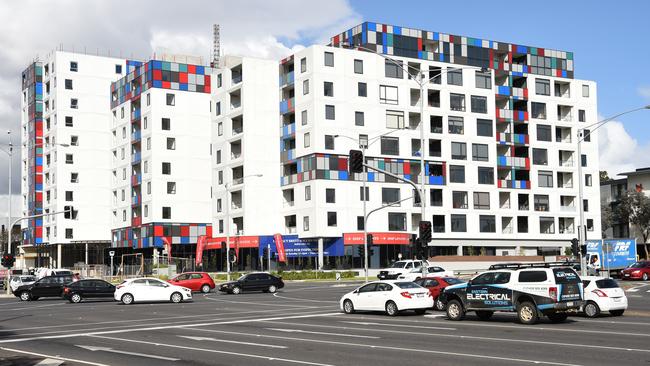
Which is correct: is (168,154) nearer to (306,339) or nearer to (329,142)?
(329,142)

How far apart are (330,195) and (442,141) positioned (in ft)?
50.9

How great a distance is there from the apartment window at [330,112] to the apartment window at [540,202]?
93.2 ft

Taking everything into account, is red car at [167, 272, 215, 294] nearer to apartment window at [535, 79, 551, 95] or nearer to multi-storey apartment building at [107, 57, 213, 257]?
multi-storey apartment building at [107, 57, 213, 257]

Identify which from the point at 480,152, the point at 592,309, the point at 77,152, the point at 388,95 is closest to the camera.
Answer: the point at 592,309

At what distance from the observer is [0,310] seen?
38438 mm

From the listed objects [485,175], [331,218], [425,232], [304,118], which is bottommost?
[425,232]

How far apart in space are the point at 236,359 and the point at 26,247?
371ft

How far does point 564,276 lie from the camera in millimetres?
25719

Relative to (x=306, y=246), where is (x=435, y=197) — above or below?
above

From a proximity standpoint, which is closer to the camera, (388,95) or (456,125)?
(388,95)

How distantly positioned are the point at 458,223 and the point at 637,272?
30.1m

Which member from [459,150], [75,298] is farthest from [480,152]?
[75,298]

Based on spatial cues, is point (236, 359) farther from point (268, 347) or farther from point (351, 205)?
point (351, 205)

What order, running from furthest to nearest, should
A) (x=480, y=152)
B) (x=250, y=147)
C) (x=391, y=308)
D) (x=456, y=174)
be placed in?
(x=480, y=152) < (x=456, y=174) < (x=250, y=147) < (x=391, y=308)
